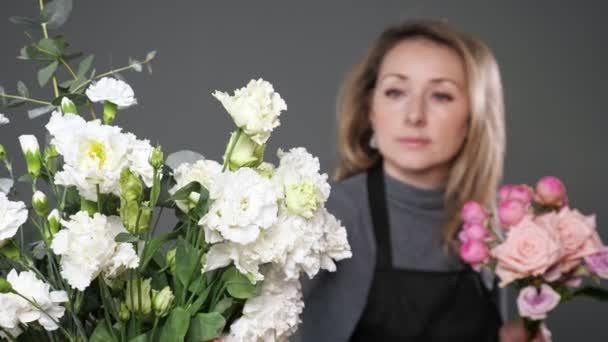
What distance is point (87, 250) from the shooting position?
66 centimetres

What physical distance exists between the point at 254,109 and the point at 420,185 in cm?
132

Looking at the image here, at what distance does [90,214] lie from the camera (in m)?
0.71

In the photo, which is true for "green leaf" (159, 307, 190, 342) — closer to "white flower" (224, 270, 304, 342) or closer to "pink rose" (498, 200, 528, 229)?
"white flower" (224, 270, 304, 342)

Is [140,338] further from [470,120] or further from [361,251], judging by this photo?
[470,120]

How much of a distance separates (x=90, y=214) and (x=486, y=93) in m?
1.43

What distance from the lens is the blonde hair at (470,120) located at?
6.38ft

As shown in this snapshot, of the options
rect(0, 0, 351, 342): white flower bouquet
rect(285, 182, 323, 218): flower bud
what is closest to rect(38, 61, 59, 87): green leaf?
rect(0, 0, 351, 342): white flower bouquet

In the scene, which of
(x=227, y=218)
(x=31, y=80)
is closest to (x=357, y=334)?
(x=31, y=80)

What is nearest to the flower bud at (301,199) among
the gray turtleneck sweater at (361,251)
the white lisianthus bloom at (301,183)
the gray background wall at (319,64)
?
the white lisianthus bloom at (301,183)

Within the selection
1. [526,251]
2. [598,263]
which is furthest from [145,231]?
[598,263]

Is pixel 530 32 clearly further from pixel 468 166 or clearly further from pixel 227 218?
pixel 227 218

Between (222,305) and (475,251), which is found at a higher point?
(222,305)

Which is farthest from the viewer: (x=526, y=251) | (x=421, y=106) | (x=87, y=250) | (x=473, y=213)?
(x=421, y=106)

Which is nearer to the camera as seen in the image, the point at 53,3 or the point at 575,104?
the point at 53,3
